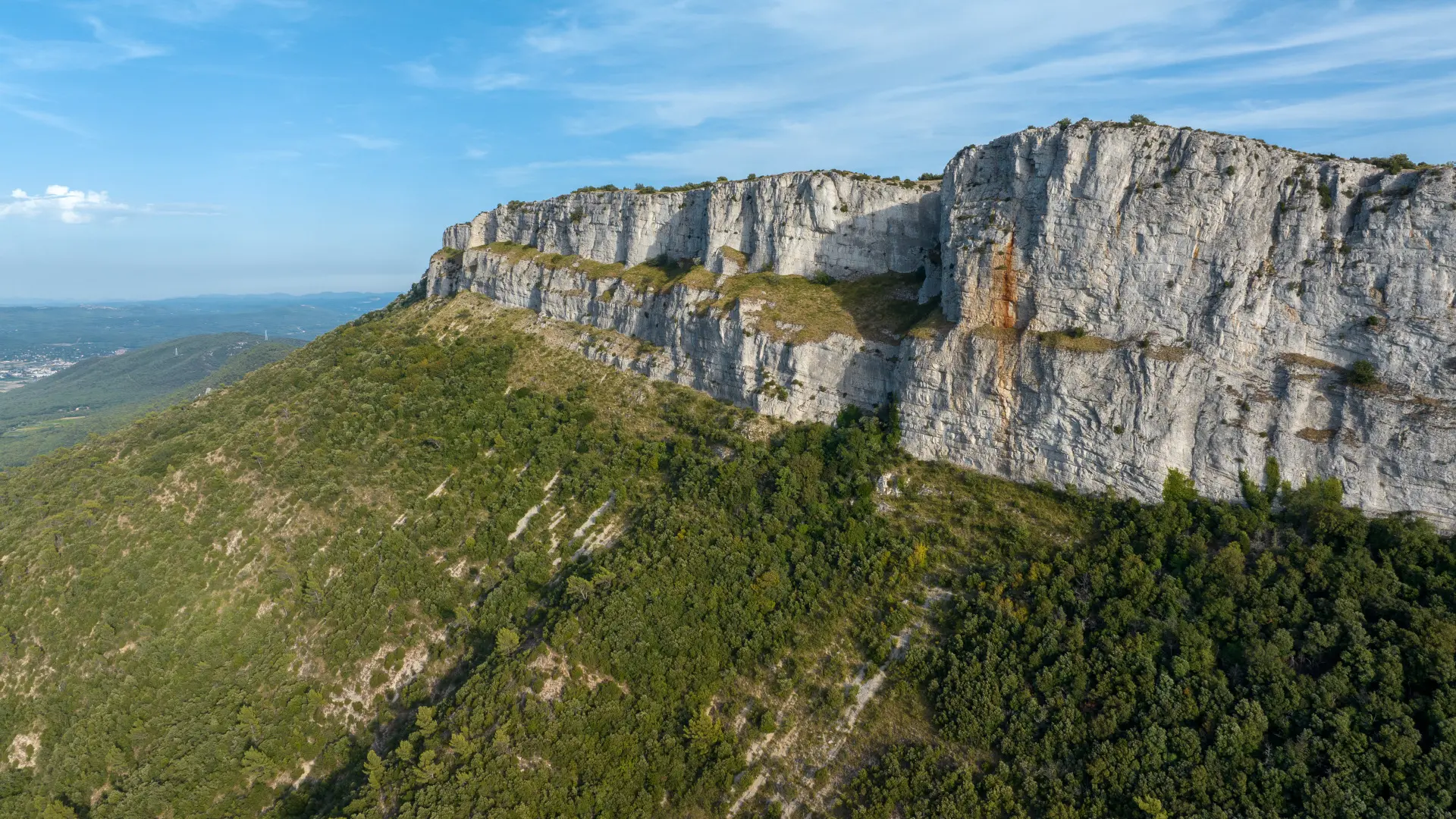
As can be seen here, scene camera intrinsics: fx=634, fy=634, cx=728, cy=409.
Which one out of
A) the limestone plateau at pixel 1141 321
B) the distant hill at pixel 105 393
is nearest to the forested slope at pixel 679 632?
the limestone plateau at pixel 1141 321

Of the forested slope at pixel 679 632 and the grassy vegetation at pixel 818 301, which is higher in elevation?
the grassy vegetation at pixel 818 301

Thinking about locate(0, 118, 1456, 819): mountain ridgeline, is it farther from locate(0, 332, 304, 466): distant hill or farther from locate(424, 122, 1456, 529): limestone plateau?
locate(0, 332, 304, 466): distant hill

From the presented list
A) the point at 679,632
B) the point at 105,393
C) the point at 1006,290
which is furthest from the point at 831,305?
the point at 105,393

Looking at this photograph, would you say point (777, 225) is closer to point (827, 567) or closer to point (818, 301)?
point (818, 301)

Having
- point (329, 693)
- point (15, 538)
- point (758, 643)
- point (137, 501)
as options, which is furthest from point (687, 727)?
point (15, 538)

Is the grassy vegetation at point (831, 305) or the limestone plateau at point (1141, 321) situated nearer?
the limestone plateau at point (1141, 321)

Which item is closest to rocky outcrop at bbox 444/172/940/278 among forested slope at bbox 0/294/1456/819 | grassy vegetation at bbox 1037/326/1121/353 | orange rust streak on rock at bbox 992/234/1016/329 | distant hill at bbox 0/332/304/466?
orange rust streak on rock at bbox 992/234/1016/329

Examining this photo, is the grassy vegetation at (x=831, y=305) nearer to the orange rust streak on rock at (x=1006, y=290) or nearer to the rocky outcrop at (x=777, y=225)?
the rocky outcrop at (x=777, y=225)
